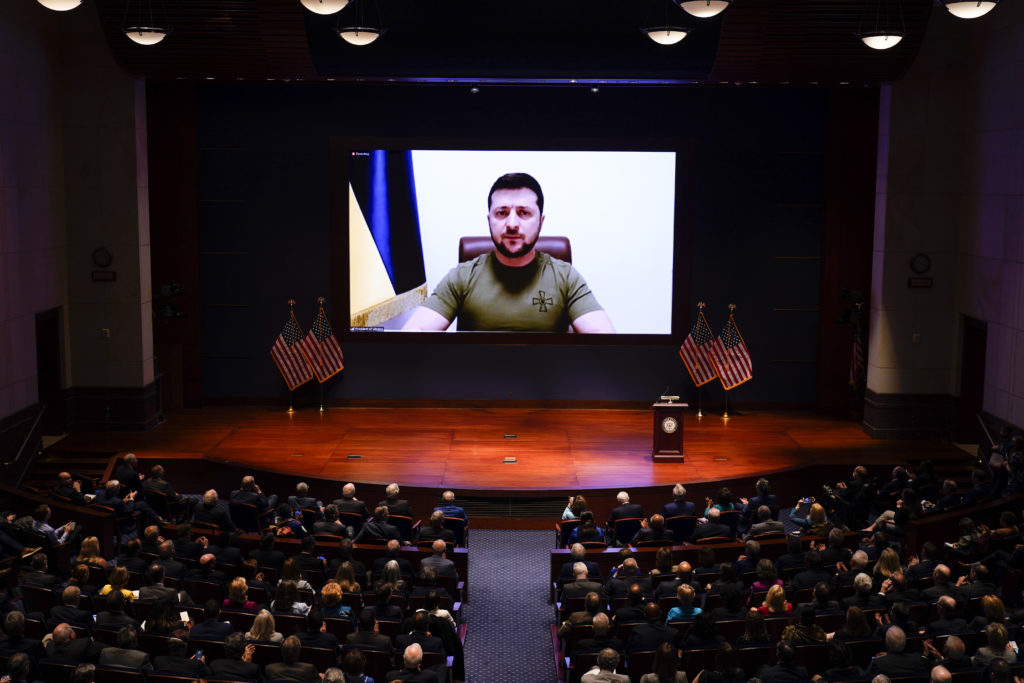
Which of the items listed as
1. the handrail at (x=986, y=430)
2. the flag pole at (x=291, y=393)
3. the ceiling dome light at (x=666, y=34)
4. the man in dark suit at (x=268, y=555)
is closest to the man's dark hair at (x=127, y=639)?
the man in dark suit at (x=268, y=555)

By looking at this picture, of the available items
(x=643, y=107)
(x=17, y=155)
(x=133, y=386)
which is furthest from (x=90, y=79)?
(x=643, y=107)

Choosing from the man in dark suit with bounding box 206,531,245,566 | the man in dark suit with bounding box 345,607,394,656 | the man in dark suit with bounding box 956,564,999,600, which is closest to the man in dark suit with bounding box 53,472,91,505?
the man in dark suit with bounding box 206,531,245,566

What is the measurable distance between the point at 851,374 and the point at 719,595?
8.06m

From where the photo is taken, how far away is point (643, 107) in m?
15.2

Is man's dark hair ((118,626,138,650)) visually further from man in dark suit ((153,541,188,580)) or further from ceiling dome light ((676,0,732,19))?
ceiling dome light ((676,0,732,19))

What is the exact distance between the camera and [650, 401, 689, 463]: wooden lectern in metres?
12.6

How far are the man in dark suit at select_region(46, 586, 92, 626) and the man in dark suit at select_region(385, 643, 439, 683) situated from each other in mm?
2127

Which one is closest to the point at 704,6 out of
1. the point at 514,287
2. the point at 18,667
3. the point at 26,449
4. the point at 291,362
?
the point at 514,287

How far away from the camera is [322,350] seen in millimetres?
15289

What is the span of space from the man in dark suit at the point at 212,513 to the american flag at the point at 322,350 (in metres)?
5.51

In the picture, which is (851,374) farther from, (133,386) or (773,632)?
(133,386)

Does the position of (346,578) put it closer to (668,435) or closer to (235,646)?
(235,646)

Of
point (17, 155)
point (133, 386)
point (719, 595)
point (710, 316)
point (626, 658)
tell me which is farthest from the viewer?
point (710, 316)

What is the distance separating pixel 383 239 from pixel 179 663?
952cm
